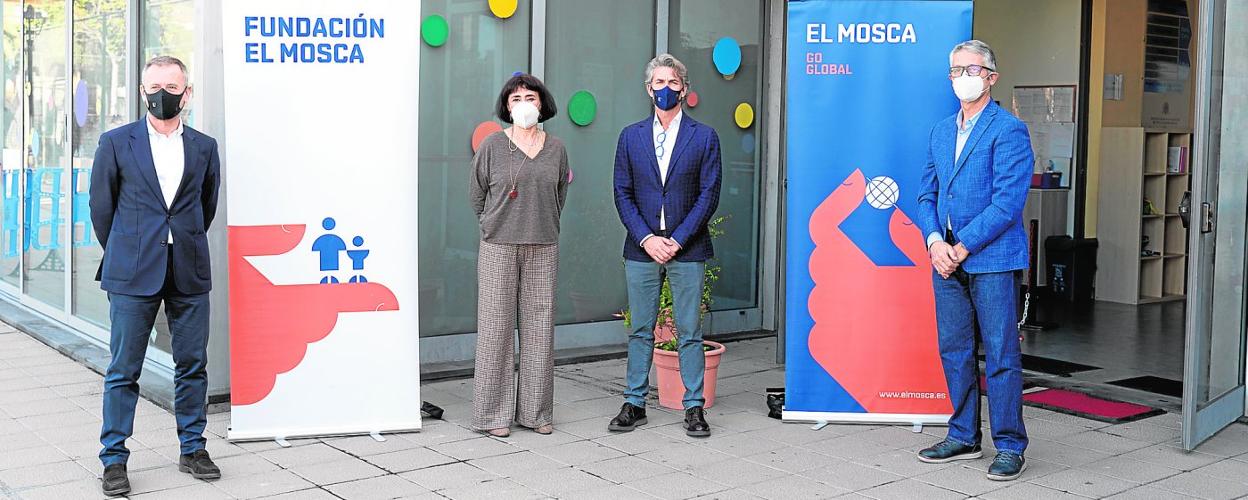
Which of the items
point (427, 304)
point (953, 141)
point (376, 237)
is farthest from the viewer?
point (427, 304)

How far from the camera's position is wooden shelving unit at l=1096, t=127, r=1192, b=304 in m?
10.3

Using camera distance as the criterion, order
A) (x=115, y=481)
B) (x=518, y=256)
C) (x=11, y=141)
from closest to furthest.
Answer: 1. (x=115, y=481)
2. (x=518, y=256)
3. (x=11, y=141)

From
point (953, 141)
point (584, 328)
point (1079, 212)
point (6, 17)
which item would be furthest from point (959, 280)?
point (6, 17)

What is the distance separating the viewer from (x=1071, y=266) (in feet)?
34.1

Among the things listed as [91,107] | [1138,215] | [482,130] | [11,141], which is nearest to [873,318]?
[482,130]

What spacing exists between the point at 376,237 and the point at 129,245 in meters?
1.06

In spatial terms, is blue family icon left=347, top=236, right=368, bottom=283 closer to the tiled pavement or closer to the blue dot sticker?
the tiled pavement

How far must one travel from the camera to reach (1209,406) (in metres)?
5.28

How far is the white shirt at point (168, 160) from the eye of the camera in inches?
175

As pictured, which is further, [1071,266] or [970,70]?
[1071,266]

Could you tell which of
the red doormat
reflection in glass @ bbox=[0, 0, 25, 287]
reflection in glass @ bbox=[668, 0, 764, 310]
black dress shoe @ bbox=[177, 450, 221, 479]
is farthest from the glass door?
reflection in glass @ bbox=[0, 0, 25, 287]

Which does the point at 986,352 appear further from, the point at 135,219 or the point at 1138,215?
the point at 1138,215

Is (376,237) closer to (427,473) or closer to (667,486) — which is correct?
(427,473)

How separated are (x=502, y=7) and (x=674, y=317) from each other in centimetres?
226
